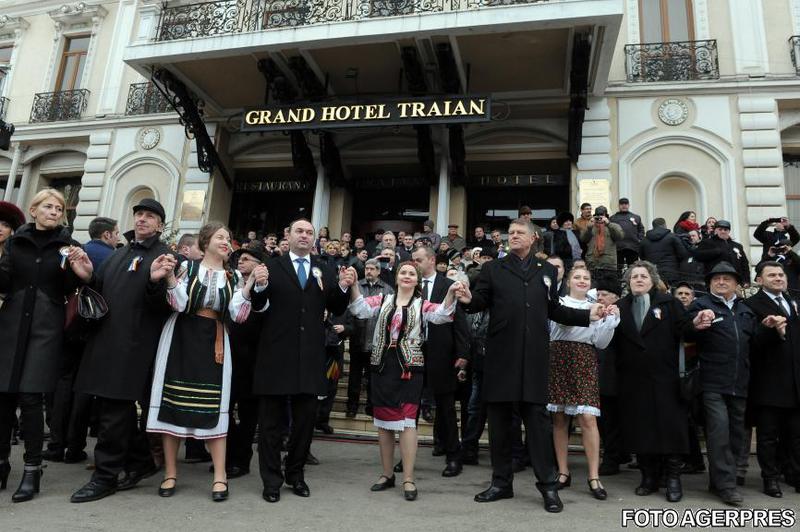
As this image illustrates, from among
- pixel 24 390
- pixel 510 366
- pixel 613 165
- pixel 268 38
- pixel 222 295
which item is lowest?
pixel 24 390

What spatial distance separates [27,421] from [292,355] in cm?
183

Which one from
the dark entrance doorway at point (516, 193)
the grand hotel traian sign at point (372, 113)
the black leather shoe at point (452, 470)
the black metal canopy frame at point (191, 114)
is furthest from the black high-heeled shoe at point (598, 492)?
the black metal canopy frame at point (191, 114)

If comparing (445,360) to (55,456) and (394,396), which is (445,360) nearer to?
(394,396)

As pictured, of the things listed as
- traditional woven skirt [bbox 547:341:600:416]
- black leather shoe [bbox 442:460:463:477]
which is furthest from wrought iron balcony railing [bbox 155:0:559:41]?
black leather shoe [bbox 442:460:463:477]

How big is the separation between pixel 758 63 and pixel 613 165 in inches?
136

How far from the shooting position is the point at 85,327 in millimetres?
4168

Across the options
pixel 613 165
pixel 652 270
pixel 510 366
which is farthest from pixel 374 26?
pixel 510 366

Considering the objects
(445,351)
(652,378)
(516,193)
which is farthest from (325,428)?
(516,193)

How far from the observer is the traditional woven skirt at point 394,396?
425 cm

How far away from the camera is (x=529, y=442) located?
13.4ft

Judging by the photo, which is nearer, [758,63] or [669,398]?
[669,398]

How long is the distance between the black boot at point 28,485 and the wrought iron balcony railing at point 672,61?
1193 cm

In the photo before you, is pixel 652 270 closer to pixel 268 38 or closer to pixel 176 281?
pixel 176 281

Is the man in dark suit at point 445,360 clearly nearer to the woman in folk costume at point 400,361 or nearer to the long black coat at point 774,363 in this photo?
the woman in folk costume at point 400,361
